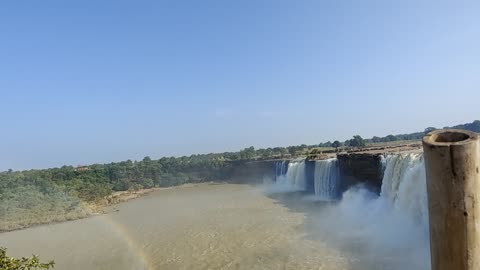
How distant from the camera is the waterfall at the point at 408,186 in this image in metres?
15.7

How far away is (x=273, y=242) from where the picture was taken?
16.8 meters

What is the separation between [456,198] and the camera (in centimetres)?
128

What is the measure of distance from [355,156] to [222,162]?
37.7 meters

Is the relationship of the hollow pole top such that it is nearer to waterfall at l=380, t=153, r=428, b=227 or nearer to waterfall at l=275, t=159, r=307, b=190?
waterfall at l=380, t=153, r=428, b=227

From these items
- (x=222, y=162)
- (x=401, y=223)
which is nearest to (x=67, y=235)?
(x=401, y=223)

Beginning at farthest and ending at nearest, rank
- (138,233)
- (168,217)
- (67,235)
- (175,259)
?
(168,217) < (67,235) < (138,233) < (175,259)

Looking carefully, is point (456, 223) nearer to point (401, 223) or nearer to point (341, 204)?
point (401, 223)

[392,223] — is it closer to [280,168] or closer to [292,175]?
[292,175]

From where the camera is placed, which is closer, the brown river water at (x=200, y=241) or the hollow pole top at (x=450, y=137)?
the hollow pole top at (x=450, y=137)

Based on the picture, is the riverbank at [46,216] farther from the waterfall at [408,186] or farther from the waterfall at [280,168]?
the waterfall at [408,186]

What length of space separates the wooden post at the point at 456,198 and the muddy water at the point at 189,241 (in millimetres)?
12058

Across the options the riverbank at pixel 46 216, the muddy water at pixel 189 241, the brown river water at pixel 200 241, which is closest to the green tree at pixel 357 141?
the brown river water at pixel 200 241

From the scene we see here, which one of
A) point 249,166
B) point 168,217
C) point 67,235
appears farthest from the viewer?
point 249,166

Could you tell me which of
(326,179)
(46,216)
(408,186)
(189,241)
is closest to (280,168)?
(326,179)
